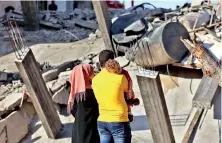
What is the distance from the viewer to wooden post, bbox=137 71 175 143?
4754mm

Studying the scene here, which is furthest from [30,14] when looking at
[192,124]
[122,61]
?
[192,124]

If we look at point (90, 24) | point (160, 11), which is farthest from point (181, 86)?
point (90, 24)

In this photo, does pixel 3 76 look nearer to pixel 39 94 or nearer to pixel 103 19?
pixel 39 94

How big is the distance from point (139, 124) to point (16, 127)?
1.90 metres

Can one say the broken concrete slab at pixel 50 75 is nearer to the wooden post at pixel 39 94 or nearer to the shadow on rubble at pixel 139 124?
the wooden post at pixel 39 94

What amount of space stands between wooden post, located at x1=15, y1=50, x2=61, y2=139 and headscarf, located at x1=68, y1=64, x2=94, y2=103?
1241 millimetres

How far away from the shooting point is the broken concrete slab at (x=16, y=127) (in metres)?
6.04

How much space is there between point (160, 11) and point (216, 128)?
535 centimetres

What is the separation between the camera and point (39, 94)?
19.2 ft

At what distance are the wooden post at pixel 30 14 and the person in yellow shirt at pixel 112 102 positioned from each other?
25.1 ft

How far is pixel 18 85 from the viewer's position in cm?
720

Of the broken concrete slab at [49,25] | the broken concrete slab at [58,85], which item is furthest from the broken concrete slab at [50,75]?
the broken concrete slab at [49,25]

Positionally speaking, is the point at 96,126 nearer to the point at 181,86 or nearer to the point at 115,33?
the point at 181,86

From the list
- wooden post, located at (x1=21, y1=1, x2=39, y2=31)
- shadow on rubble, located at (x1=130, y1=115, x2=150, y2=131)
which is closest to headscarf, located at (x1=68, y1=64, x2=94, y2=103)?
shadow on rubble, located at (x1=130, y1=115, x2=150, y2=131)
